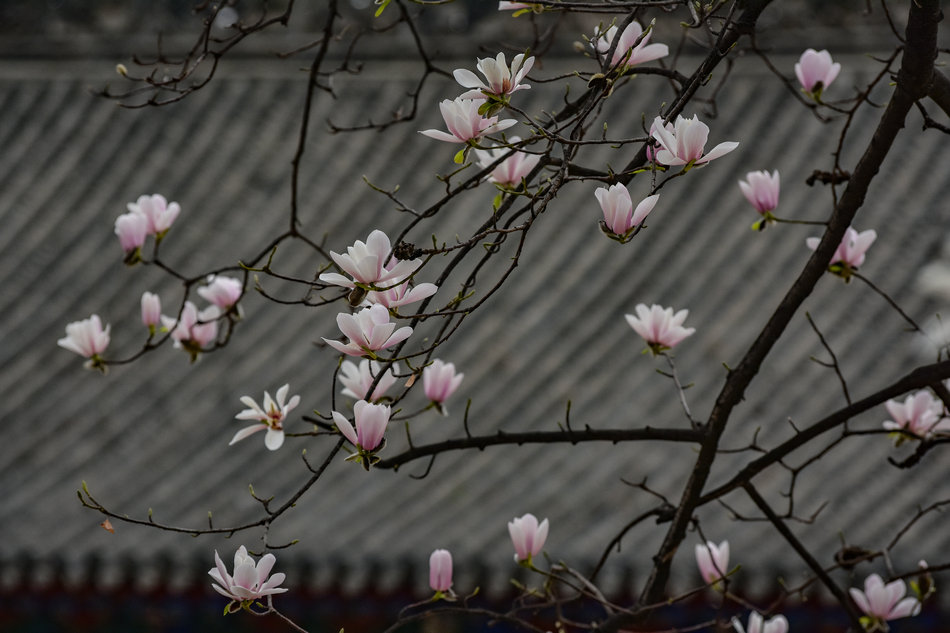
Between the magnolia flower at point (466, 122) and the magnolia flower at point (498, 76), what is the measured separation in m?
0.03

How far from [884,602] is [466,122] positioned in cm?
93

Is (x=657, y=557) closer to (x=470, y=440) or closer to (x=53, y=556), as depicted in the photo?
(x=470, y=440)

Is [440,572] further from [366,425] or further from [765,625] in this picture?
[765,625]

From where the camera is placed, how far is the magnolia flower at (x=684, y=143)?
3.93ft

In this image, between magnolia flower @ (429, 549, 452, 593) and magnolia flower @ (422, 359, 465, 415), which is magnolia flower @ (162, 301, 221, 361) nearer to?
magnolia flower @ (422, 359, 465, 415)

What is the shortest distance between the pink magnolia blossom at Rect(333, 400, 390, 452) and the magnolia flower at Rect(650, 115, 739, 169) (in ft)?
1.26

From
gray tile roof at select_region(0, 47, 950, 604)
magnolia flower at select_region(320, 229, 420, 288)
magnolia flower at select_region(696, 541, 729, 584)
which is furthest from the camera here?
gray tile roof at select_region(0, 47, 950, 604)

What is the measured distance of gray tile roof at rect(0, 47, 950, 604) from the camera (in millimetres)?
4863

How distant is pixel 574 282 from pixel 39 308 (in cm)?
273

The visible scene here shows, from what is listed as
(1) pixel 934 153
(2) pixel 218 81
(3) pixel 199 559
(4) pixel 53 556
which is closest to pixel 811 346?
(1) pixel 934 153

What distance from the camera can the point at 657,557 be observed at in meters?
1.53

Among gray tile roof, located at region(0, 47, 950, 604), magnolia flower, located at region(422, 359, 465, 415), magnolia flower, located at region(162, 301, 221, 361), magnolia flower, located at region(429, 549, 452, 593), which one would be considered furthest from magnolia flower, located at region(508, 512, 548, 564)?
gray tile roof, located at region(0, 47, 950, 604)

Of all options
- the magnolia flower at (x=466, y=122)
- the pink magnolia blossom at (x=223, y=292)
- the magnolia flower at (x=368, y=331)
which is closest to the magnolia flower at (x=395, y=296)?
the magnolia flower at (x=368, y=331)

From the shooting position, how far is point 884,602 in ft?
5.51
